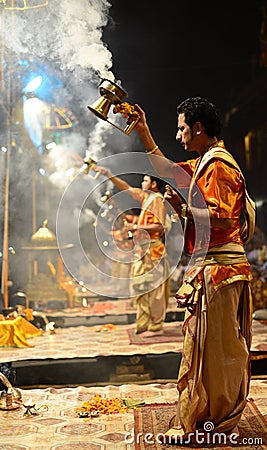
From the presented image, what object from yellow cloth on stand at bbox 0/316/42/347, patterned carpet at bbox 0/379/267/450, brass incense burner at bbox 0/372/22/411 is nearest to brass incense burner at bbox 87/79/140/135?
patterned carpet at bbox 0/379/267/450

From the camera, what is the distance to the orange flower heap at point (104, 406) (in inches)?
174

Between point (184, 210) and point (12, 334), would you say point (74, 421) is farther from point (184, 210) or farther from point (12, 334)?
point (12, 334)

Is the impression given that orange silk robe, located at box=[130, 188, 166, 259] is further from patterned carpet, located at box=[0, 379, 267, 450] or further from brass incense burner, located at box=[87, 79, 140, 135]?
brass incense burner, located at box=[87, 79, 140, 135]

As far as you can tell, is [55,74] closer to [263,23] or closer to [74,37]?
[74,37]

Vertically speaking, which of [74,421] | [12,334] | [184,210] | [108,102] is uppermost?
[108,102]

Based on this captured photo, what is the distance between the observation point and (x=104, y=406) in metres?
4.50

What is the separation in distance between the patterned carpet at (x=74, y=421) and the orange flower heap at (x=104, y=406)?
2.6 inches

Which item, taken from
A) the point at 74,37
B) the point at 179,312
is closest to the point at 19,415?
the point at 74,37

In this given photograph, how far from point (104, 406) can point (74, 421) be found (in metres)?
0.33

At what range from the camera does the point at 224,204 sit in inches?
139

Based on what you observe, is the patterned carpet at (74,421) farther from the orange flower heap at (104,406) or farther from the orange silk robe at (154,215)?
the orange silk robe at (154,215)

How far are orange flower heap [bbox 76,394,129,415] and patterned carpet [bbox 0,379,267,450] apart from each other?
2.6 inches

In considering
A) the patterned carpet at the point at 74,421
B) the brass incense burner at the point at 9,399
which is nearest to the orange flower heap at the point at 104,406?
the patterned carpet at the point at 74,421

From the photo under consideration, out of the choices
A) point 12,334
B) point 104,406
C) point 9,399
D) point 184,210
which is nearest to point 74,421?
point 104,406
